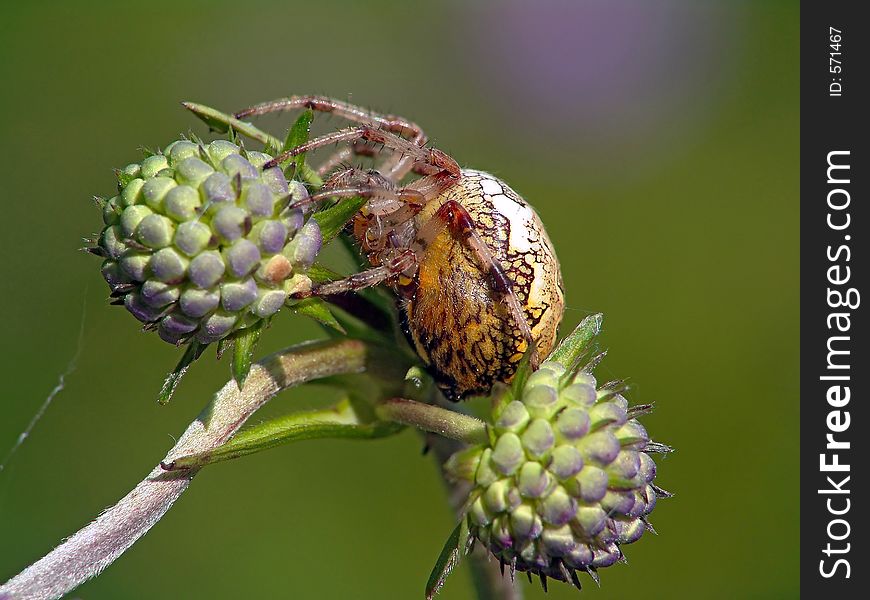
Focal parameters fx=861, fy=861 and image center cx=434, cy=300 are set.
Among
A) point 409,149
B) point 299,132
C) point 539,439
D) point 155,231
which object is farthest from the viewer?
point 409,149

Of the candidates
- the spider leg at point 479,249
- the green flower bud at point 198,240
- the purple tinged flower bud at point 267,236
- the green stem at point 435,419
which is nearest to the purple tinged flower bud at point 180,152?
the green flower bud at point 198,240

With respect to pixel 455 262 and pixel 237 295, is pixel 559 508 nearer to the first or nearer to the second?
pixel 455 262

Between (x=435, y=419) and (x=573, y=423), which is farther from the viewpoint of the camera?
(x=435, y=419)

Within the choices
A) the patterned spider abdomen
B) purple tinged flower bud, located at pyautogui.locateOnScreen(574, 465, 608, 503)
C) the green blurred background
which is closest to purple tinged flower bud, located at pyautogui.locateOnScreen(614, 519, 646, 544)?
purple tinged flower bud, located at pyautogui.locateOnScreen(574, 465, 608, 503)

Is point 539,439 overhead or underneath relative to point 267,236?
underneath

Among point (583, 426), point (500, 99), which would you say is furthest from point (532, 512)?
point (500, 99)

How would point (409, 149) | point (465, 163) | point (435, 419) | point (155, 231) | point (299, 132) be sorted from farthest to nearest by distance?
point (465, 163)
point (409, 149)
point (435, 419)
point (299, 132)
point (155, 231)

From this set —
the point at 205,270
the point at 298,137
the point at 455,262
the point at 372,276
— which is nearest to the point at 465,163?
the point at 455,262
